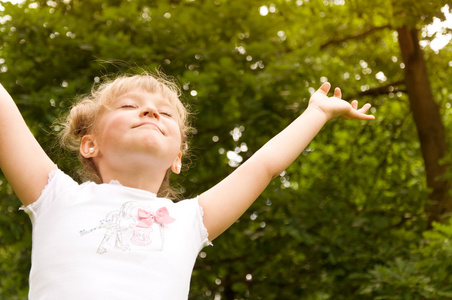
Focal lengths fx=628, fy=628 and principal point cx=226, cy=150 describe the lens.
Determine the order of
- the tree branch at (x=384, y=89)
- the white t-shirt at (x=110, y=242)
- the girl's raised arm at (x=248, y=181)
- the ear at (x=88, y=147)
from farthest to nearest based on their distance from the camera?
1. the tree branch at (x=384, y=89)
2. the ear at (x=88, y=147)
3. the girl's raised arm at (x=248, y=181)
4. the white t-shirt at (x=110, y=242)

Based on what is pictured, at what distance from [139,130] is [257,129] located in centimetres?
338

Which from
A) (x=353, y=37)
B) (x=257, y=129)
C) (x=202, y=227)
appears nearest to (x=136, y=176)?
(x=202, y=227)

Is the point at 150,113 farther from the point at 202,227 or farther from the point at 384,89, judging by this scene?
the point at 384,89

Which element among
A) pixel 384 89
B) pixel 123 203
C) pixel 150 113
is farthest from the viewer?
pixel 384 89

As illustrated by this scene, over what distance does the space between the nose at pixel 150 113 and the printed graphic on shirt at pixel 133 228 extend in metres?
0.27

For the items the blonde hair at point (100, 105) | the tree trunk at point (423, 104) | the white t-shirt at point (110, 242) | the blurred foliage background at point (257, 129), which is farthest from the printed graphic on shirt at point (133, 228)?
the tree trunk at point (423, 104)

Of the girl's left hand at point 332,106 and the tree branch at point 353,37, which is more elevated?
the tree branch at point 353,37

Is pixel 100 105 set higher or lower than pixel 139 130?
higher

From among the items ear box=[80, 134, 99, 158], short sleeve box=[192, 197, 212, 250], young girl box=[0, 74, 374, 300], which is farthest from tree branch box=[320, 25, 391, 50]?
short sleeve box=[192, 197, 212, 250]

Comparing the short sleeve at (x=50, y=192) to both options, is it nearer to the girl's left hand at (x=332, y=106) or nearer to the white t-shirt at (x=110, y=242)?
the white t-shirt at (x=110, y=242)

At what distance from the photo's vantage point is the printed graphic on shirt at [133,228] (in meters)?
1.64

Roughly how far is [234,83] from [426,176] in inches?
89.2

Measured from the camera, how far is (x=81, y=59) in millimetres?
5145

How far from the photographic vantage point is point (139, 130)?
1798 millimetres
